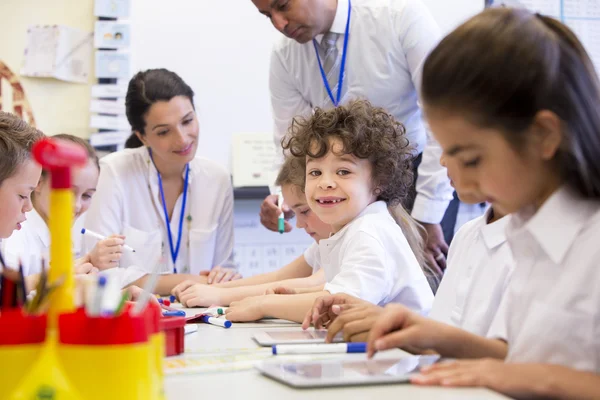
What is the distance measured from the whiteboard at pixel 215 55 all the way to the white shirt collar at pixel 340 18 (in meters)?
1.22

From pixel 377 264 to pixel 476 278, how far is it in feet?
1.21

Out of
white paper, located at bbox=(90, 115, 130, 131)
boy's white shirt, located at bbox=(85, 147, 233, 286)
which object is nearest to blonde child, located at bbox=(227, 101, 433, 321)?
boy's white shirt, located at bbox=(85, 147, 233, 286)

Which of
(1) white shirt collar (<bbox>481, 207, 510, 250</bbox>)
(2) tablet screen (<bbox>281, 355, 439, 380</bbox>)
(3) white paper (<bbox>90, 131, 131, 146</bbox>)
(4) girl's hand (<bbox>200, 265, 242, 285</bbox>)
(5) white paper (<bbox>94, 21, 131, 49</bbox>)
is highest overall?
(5) white paper (<bbox>94, 21, 131, 49</bbox>)

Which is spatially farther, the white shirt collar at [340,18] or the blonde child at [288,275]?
the white shirt collar at [340,18]

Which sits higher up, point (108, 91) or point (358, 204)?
point (108, 91)

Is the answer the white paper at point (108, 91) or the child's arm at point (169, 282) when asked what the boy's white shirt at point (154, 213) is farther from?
the white paper at point (108, 91)

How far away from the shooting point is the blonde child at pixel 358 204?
4.85ft

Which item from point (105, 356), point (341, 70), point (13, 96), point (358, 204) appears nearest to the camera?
point (105, 356)

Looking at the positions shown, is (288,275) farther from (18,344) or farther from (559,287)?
(18,344)

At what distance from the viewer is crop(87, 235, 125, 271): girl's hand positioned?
210 cm

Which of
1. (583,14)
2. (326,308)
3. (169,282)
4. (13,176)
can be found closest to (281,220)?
(169,282)

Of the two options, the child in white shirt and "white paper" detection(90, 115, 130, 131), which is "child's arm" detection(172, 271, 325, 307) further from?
"white paper" detection(90, 115, 130, 131)

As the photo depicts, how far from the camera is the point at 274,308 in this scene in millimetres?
1469

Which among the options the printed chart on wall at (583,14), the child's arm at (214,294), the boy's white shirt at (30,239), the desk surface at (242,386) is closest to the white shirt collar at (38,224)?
the boy's white shirt at (30,239)
